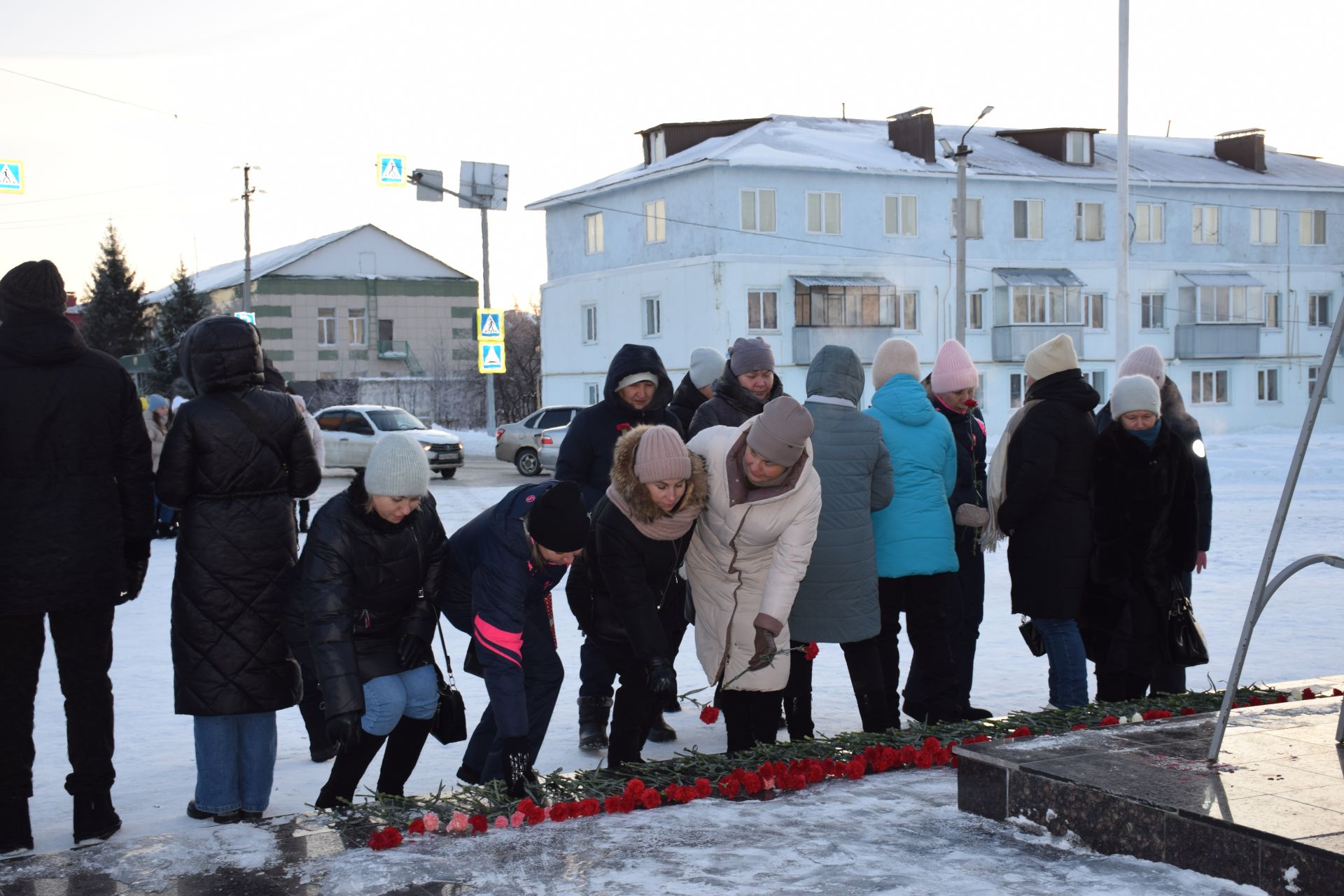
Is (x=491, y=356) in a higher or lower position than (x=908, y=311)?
lower

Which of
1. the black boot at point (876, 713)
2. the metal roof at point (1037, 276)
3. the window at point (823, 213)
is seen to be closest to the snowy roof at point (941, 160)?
the window at point (823, 213)

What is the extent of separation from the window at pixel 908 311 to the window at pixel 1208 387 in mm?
10658

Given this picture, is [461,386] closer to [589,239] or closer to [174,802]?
[589,239]

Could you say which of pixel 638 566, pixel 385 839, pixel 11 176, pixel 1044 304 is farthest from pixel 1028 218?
pixel 385 839

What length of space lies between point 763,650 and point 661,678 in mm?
503

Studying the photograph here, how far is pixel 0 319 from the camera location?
4469 mm

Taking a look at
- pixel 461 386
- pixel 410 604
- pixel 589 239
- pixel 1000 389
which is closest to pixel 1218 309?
pixel 1000 389

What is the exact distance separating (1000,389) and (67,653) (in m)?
38.0

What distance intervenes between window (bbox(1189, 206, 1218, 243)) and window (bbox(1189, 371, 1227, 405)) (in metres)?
4.37

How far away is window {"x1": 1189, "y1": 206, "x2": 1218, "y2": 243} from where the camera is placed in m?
42.4

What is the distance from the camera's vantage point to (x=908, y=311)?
128 ft

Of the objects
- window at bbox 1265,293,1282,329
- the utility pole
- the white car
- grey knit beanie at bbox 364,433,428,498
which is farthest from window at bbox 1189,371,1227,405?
grey knit beanie at bbox 364,433,428,498

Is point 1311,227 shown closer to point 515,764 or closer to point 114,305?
point 515,764

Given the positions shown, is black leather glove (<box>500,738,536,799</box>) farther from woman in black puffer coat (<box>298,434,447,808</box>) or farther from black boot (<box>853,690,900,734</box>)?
black boot (<box>853,690,900,734</box>)
